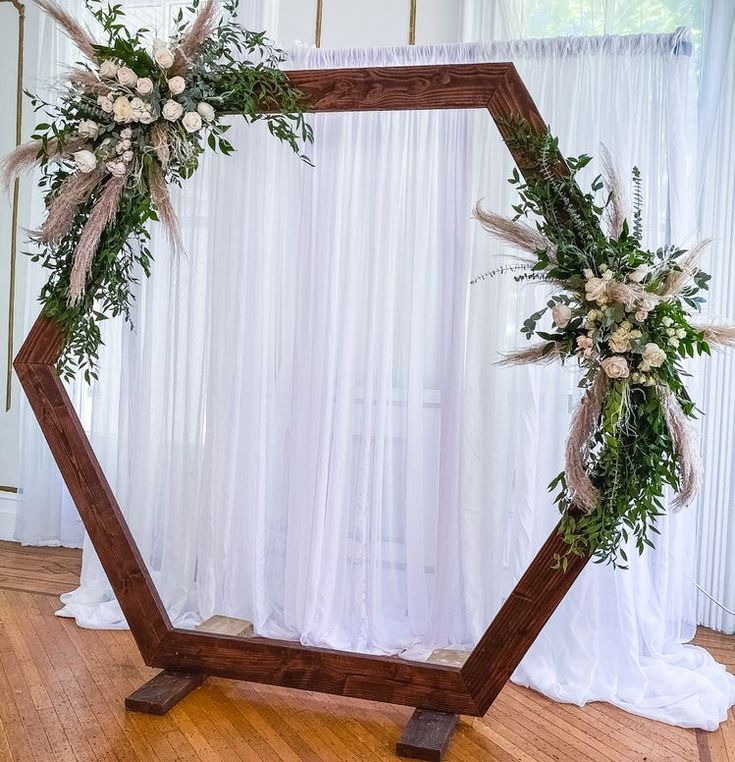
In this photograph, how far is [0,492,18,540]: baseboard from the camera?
5000 mm

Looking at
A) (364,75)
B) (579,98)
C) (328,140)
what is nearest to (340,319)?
(328,140)

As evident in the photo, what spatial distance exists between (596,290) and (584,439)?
0.42 meters

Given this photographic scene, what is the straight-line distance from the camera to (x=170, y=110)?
274 cm

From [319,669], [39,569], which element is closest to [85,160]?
[319,669]

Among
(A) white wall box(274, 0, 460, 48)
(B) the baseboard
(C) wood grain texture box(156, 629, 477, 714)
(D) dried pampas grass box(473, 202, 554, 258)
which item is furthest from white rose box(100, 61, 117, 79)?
(B) the baseboard

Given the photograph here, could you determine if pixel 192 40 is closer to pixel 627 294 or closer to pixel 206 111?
pixel 206 111

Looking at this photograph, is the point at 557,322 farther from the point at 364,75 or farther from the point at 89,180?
the point at 89,180

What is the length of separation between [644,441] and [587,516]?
27 centimetres

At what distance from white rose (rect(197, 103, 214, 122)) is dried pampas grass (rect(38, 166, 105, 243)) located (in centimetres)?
36

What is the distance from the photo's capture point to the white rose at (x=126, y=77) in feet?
8.95

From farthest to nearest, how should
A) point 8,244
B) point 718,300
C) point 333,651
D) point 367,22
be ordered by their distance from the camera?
1. point 8,244
2. point 367,22
3. point 718,300
4. point 333,651

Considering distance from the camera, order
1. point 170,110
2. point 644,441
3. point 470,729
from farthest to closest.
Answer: point 470,729
point 170,110
point 644,441

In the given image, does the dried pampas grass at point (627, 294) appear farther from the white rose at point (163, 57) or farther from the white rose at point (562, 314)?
the white rose at point (163, 57)

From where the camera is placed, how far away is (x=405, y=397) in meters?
3.46
